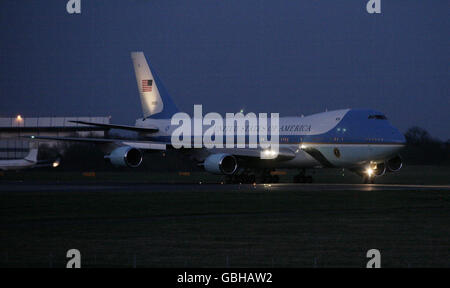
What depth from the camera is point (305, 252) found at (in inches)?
825

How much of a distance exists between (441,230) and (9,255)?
13.5m

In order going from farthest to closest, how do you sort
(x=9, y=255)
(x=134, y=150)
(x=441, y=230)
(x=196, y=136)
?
1. (x=196, y=136)
2. (x=134, y=150)
3. (x=441, y=230)
4. (x=9, y=255)

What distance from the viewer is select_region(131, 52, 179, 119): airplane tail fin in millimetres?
66875

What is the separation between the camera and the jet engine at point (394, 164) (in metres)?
56.4

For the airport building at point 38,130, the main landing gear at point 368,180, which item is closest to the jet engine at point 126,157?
the main landing gear at point 368,180

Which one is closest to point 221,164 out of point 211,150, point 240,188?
point 211,150

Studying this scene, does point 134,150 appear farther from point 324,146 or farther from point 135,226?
point 135,226

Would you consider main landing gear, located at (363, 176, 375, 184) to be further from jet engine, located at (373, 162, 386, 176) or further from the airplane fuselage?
the airplane fuselage

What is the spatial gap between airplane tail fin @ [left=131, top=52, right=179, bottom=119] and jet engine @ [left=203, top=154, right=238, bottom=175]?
1125 centimetres

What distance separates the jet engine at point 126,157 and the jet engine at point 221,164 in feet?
17.6

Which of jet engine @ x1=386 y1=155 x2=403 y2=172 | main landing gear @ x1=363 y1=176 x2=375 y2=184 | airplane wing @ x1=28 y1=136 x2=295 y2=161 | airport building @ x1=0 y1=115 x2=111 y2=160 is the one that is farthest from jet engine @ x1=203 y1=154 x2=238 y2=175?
airport building @ x1=0 y1=115 x2=111 y2=160

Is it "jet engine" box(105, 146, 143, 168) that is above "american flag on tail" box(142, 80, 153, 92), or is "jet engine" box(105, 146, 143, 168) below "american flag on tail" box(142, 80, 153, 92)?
below

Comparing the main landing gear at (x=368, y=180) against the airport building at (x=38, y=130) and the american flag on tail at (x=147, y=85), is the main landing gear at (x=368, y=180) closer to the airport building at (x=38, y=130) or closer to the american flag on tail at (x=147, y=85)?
the american flag on tail at (x=147, y=85)
